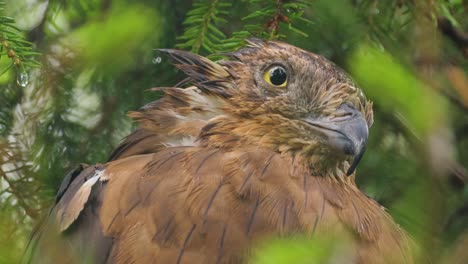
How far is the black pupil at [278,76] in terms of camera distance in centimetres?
302

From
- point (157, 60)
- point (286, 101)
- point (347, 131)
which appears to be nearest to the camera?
point (347, 131)

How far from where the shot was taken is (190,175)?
271 centimetres

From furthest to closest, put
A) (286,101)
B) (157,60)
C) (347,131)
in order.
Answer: (157,60) < (286,101) < (347,131)

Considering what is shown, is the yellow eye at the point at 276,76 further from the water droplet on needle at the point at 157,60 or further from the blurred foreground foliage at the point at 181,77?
the water droplet on needle at the point at 157,60

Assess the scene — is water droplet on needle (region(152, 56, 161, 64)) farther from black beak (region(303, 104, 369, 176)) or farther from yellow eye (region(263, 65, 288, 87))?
black beak (region(303, 104, 369, 176))

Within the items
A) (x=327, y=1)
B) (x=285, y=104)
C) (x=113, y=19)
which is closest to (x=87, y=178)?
(x=285, y=104)

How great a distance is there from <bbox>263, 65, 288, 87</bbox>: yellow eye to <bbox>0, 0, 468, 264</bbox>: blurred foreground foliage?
0.50 ft

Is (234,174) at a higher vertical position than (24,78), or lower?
lower

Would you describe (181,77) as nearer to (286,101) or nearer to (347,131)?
(286,101)

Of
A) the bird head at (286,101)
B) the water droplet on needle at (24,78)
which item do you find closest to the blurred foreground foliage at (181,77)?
the water droplet on needle at (24,78)

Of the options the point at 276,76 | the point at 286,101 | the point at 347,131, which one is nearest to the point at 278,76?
the point at 276,76

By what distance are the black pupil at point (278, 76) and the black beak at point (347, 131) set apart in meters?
0.22

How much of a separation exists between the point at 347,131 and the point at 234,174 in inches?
16.2

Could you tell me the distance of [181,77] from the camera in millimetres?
3689
